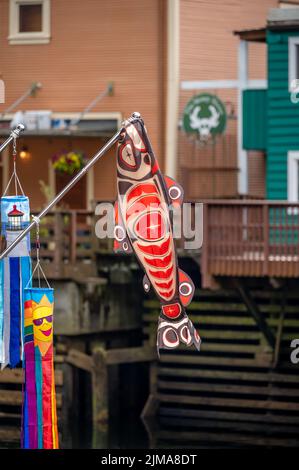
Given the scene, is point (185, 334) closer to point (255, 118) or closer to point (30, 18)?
point (255, 118)

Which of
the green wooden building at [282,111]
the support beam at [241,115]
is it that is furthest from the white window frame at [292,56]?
the support beam at [241,115]

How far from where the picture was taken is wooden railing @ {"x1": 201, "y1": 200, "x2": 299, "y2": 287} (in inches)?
840

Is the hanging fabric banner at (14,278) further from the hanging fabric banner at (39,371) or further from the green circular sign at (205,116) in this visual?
the green circular sign at (205,116)

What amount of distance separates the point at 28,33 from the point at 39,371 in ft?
44.8

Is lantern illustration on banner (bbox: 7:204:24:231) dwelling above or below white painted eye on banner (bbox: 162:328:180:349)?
above

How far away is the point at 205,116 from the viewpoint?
2559 cm

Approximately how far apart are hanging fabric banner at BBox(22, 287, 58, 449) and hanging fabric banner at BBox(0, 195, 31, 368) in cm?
57

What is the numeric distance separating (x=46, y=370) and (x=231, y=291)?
964cm

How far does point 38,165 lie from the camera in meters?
27.3

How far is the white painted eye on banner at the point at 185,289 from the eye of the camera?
45.9ft

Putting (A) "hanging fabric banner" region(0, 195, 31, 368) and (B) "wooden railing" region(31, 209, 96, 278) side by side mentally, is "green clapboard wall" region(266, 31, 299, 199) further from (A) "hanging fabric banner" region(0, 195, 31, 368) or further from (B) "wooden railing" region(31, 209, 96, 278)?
(A) "hanging fabric banner" region(0, 195, 31, 368)

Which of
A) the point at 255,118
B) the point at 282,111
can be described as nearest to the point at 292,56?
the point at 282,111

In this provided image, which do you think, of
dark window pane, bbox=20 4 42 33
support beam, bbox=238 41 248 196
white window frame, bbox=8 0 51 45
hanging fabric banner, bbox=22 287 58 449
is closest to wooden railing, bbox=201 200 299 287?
support beam, bbox=238 41 248 196
